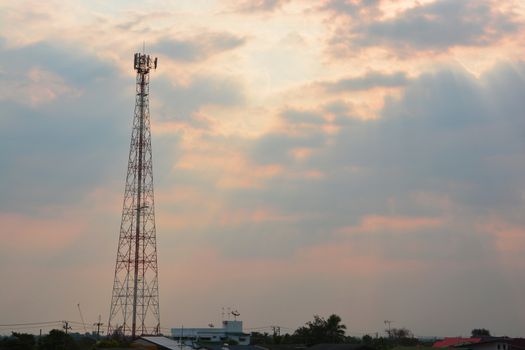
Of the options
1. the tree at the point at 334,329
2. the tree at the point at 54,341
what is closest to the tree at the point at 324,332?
the tree at the point at 334,329

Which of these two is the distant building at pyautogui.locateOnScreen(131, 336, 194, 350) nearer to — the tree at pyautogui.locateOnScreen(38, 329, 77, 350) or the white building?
the tree at pyautogui.locateOnScreen(38, 329, 77, 350)

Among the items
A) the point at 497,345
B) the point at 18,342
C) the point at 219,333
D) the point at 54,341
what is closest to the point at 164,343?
the point at 54,341

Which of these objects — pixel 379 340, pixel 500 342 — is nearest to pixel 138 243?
pixel 500 342

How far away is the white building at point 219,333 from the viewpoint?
12263 centimetres

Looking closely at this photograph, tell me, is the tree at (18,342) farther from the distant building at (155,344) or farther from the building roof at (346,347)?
the building roof at (346,347)

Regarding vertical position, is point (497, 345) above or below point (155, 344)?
below

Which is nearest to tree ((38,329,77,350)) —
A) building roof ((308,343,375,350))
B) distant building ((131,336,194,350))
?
distant building ((131,336,194,350))

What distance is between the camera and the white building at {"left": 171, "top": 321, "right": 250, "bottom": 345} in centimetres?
12263

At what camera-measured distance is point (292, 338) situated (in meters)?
128

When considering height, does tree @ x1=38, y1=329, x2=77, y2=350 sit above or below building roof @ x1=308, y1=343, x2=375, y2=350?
above

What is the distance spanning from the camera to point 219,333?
12569 centimetres

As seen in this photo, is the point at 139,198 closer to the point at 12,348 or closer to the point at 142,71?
the point at 142,71

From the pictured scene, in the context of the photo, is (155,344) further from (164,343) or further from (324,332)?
(324,332)

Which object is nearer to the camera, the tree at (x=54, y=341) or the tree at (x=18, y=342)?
the tree at (x=18, y=342)
